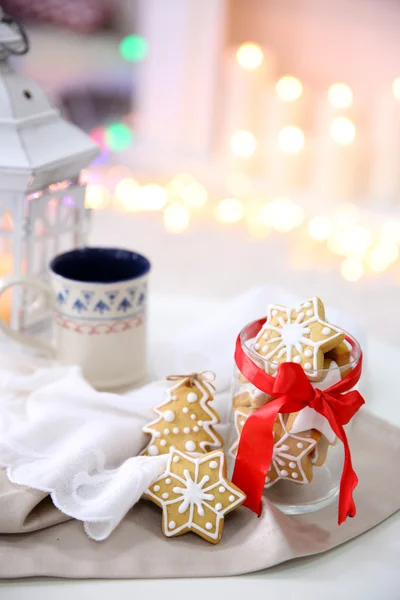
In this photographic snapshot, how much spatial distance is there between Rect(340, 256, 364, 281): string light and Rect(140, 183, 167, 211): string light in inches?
26.4

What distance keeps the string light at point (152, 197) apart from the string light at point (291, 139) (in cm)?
41

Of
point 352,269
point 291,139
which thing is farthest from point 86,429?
point 291,139

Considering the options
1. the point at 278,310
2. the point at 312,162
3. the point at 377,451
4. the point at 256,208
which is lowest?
the point at 256,208

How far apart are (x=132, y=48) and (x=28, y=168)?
208 centimetres

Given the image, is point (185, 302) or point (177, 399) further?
point (185, 302)

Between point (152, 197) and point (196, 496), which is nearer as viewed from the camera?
point (196, 496)

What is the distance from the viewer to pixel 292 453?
67 cm

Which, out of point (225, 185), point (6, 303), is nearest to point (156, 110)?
point (225, 185)

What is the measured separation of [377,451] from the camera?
0.78m

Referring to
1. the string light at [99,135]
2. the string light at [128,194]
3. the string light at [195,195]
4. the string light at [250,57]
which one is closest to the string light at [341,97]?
the string light at [250,57]

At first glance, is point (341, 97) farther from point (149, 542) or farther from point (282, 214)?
point (149, 542)

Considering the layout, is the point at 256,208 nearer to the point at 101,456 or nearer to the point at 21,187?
the point at 21,187

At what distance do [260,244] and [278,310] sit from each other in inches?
56.0

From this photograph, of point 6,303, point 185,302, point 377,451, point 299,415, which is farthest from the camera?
point 185,302
